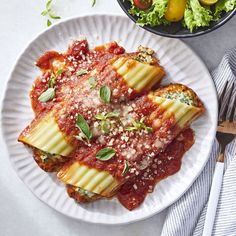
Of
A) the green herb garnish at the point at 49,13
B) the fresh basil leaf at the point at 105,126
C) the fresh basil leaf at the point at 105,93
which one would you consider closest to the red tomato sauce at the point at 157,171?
the fresh basil leaf at the point at 105,126

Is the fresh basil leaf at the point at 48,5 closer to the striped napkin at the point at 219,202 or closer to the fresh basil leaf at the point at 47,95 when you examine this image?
the fresh basil leaf at the point at 47,95

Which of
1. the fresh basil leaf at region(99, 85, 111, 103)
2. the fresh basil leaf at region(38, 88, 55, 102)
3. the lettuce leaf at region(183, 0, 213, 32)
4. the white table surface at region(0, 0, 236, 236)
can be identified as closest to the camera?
the lettuce leaf at region(183, 0, 213, 32)

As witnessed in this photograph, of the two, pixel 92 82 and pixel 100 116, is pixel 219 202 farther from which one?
pixel 92 82

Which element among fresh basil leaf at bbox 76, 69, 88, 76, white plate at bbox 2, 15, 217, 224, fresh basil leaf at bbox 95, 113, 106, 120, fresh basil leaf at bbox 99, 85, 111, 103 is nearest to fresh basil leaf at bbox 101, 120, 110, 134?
fresh basil leaf at bbox 95, 113, 106, 120

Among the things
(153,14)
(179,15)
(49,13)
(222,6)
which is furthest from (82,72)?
(222,6)

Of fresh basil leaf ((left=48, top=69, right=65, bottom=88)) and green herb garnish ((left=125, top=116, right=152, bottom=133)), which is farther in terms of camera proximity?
fresh basil leaf ((left=48, top=69, right=65, bottom=88))

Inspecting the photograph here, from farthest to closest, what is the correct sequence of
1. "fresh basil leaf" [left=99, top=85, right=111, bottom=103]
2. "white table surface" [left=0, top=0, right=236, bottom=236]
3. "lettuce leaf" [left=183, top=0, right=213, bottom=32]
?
"white table surface" [left=0, top=0, right=236, bottom=236] < "fresh basil leaf" [left=99, top=85, right=111, bottom=103] < "lettuce leaf" [left=183, top=0, right=213, bottom=32]

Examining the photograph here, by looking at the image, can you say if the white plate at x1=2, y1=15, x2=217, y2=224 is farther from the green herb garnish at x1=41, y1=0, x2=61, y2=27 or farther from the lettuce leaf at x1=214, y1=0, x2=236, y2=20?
the lettuce leaf at x1=214, y1=0, x2=236, y2=20
